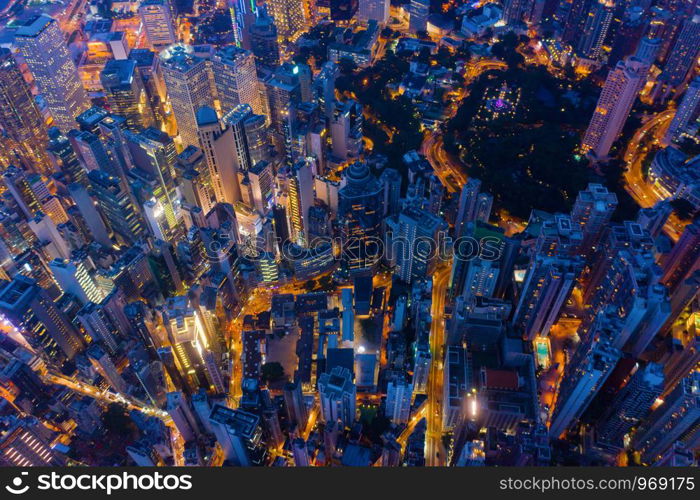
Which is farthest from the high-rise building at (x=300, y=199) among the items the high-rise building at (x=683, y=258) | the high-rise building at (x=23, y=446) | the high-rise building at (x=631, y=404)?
the high-rise building at (x=683, y=258)

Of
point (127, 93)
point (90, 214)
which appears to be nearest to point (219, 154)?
point (90, 214)

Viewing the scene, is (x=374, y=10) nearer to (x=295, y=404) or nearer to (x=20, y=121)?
(x=20, y=121)

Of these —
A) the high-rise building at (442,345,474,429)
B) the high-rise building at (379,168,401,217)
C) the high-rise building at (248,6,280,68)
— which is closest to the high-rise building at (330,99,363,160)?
the high-rise building at (379,168,401,217)

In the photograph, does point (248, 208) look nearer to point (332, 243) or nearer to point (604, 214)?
point (332, 243)

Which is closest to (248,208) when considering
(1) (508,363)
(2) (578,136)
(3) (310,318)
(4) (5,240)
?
(3) (310,318)

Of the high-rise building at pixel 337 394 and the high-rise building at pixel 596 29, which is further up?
the high-rise building at pixel 596 29

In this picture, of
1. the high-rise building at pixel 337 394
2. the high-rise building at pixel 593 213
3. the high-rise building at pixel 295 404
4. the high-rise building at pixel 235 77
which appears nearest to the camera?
the high-rise building at pixel 337 394

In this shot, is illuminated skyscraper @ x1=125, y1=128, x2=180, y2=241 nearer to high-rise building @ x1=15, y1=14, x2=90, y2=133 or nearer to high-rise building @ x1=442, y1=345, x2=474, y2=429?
high-rise building @ x1=15, y1=14, x2=90, y2=133

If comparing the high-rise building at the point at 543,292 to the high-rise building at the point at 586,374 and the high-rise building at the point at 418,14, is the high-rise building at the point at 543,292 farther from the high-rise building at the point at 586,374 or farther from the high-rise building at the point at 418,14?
the high-rise building at the point at 418,14
